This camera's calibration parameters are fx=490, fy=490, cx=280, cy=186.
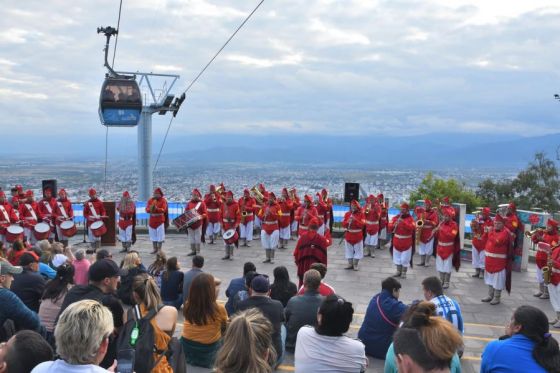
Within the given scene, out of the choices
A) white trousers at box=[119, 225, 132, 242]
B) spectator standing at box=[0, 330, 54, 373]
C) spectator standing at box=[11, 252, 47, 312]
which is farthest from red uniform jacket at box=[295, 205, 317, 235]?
spectator standing at box=[0, 330, 54, 373]

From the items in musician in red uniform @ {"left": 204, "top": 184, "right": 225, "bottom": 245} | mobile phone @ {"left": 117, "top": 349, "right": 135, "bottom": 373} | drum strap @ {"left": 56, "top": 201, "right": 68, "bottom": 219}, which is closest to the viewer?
mobile phone @ {"left": 117, "top": 349, "right": 135, "bottom": 373}

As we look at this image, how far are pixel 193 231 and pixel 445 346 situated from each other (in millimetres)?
11501

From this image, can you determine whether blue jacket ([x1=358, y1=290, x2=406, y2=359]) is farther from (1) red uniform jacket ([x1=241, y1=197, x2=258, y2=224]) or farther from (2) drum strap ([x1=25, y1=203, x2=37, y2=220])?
(2) drum strap ([x1=25, y1=203, x2=37, y2=220])

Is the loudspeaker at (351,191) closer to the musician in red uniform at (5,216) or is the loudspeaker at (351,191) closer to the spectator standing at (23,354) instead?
the musician in red uniform at (5,216)

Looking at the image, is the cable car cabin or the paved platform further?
the cable car cabin

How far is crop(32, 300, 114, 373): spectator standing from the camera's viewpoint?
262 cm

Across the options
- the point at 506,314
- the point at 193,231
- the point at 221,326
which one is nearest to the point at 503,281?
the point at 506,314

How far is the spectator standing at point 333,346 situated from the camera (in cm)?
415

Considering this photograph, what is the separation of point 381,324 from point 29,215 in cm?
1116

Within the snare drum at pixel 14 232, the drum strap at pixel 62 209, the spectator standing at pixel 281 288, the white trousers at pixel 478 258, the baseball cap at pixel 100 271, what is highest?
the baseball cap at pixel 100 271

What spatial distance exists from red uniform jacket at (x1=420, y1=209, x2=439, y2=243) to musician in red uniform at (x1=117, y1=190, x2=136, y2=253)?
8.11 meters

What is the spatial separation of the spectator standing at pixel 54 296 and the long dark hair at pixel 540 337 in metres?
4.38

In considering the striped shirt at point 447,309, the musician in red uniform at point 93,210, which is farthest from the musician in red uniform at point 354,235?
the musician in red uniform at point 93,210

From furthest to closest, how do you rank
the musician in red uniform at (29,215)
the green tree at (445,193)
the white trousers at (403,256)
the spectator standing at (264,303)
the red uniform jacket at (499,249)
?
the green tree at (445,193)
the musician in red uniform at (29,215)
the white trousers at (403,256)
the red uniform jacket at (499,249)
the spectator standing at (264,303)
